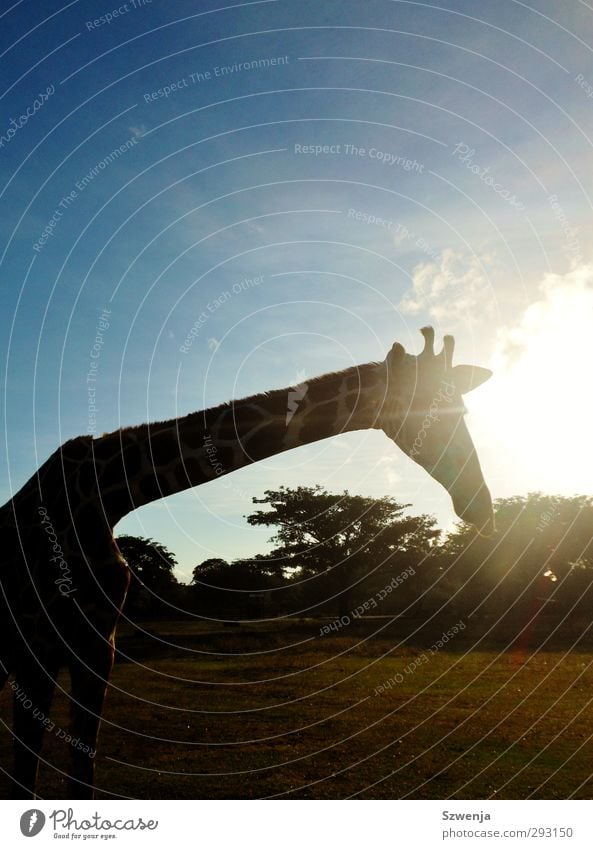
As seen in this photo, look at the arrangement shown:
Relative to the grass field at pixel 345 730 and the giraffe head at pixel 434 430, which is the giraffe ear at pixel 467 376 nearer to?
the giraffe head at pixel 434 430

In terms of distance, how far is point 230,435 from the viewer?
19.7 feet

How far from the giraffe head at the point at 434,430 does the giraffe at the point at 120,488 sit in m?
0.01

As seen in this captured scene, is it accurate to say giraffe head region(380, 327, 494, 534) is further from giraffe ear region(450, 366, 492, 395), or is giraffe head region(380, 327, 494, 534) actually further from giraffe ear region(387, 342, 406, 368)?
giraffe ear region(450, 366, 492, 395)

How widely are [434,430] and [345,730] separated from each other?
8970 mm

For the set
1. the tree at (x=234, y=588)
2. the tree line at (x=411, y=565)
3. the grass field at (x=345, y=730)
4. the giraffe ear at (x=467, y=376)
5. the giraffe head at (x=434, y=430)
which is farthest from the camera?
the tree line at (x=411, y=565)

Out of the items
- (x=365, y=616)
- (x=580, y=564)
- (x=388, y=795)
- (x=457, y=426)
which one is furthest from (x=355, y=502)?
(x=457, y=426)

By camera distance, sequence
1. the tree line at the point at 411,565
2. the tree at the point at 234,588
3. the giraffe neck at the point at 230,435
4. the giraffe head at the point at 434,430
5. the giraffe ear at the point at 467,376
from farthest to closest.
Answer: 1. the tree line at the point at 411,565
2. the tree at the point at 234,588
3. the giraffe ear at the point at 467,376
4. the giraffe head at the point at 434,430
5. the giraffe neck at the point at 230,435

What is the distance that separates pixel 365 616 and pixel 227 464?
3605 centimetres

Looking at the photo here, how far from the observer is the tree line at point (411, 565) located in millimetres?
35781

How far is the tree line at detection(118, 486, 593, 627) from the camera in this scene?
3578 centimetres

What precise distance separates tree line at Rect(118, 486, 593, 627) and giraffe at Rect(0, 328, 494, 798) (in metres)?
26.2

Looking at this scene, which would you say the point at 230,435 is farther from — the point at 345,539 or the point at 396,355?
the point at 345,539

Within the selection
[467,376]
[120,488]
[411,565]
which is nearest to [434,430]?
[467,376]

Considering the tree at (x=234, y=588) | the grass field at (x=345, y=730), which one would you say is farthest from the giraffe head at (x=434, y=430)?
the tree at (x=234, y=588)
